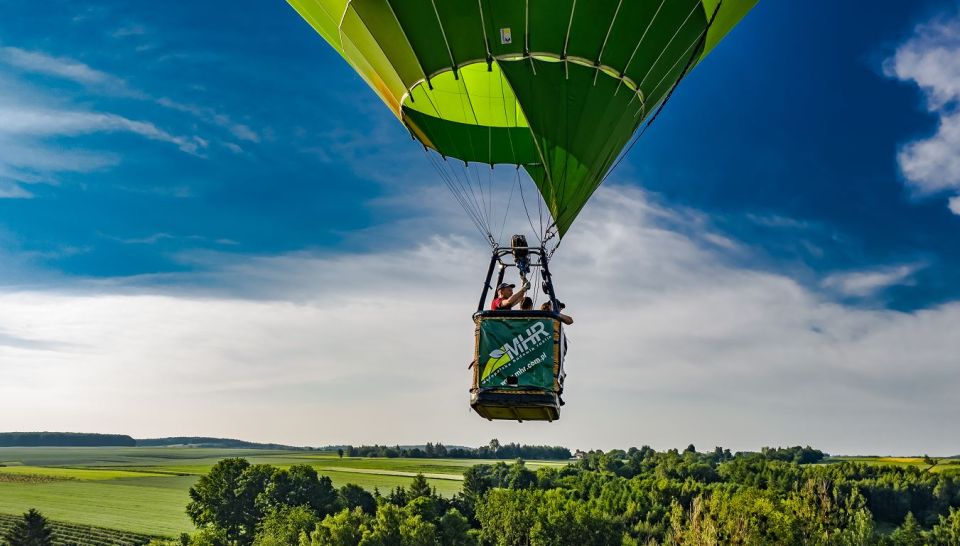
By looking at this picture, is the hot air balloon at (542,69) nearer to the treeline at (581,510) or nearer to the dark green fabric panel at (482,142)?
the dark green fabric panel at (482,142)

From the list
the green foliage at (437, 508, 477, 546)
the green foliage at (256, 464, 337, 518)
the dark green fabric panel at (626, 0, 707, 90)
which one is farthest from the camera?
the green foliage at (256, 464, 337, 518)

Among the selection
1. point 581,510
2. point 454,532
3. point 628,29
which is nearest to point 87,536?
point 454,532

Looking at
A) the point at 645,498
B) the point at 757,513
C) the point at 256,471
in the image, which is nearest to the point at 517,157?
the point at 757,513

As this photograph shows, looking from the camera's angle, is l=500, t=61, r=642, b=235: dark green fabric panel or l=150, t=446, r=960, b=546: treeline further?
l=150, t=446, r=960, b=546: treeline

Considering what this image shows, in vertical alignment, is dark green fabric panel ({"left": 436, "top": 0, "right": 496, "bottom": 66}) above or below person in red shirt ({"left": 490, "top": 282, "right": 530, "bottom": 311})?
above

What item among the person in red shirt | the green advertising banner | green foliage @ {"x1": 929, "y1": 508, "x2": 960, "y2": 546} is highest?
the person in red shirt

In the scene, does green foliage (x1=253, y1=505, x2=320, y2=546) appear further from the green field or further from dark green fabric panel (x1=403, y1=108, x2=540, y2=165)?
dark green fabric panel (x1=403, y1=108, x2=540, y2=165)

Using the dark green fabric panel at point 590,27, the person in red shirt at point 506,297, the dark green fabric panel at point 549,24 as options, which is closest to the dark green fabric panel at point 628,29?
the dark green fabric panel at point 590,27

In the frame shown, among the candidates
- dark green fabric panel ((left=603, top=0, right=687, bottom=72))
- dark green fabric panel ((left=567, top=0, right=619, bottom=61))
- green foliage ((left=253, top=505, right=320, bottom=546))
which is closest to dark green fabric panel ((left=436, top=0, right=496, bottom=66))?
dark green fabric panel ((left=567, top=0, right=619, bottom=61))
